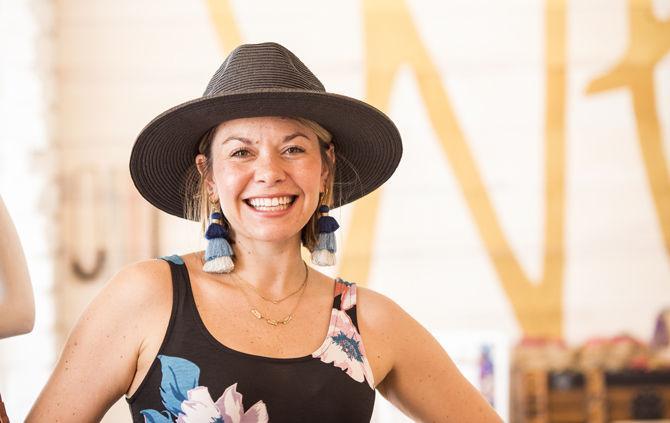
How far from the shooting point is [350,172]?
1.98m

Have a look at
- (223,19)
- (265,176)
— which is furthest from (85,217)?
(265,176)

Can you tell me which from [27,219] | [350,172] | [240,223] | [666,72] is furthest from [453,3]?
[240,223]

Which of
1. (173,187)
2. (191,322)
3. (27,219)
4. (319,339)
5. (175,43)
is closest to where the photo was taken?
(191,322)

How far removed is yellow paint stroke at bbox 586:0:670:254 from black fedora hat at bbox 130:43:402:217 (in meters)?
2.97

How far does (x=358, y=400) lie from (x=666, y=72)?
11.6 ft

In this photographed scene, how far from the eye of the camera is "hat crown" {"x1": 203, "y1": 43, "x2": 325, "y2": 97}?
1.64 metres

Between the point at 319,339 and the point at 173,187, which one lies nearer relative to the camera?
the point at 319,339

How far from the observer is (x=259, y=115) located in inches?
65.4

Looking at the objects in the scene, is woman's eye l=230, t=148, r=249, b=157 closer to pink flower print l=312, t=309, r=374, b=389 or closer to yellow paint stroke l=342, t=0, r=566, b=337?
pink flower print l=312, t=309, r=374, b=389

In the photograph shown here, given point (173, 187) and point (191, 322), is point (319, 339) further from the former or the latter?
point (173, 187)

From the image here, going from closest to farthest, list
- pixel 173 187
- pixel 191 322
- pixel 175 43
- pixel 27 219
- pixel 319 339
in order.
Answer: pixel 191 322 < pixel 319 339 < pixel 173 187 < pixel 27 219 < pixel 175 43

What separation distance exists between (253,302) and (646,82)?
3468 mm

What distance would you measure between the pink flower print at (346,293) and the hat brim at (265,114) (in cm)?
21

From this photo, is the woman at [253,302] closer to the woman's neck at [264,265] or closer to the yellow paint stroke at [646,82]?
the woman's neck at [264,265]
